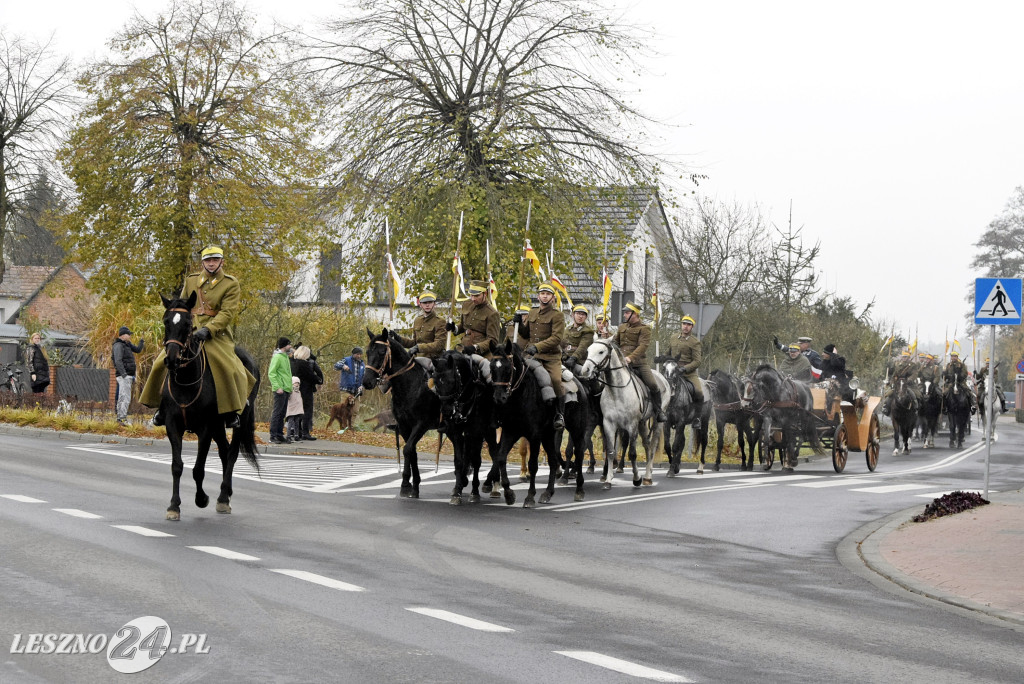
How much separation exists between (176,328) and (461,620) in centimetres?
529

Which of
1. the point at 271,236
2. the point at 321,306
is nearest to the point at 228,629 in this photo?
the point at 321,306

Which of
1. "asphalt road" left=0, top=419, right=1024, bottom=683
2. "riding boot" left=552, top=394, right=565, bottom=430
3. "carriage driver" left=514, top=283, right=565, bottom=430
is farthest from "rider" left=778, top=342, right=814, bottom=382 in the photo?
"riding boot" left=552, top=394, right=565, bottom=430

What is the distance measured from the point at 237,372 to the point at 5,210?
4116 centimetres

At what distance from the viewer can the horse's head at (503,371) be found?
14.9 meters

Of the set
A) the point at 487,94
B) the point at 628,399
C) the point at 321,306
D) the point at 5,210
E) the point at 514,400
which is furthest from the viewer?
the point at 5,210

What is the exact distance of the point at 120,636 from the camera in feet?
23.8

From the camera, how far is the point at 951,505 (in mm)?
15656

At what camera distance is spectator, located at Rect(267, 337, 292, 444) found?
76.6ft

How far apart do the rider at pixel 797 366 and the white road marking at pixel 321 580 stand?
16328 millimetres

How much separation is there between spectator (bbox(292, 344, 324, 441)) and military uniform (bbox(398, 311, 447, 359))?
27.0ft

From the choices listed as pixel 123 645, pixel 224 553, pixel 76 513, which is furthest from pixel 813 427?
pixel 123 645

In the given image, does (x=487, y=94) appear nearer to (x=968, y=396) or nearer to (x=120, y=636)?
(x=968, y=396)

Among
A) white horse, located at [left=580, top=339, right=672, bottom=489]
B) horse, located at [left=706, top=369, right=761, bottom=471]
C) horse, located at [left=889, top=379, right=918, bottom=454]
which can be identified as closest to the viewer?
white horse, located at [left=580, top=339, right=672, bottom=489]

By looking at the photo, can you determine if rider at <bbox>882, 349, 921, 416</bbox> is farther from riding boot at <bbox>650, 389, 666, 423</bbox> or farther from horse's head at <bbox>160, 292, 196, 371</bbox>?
horse's head at <bbox>160, 292, 196, 371</bbox>
